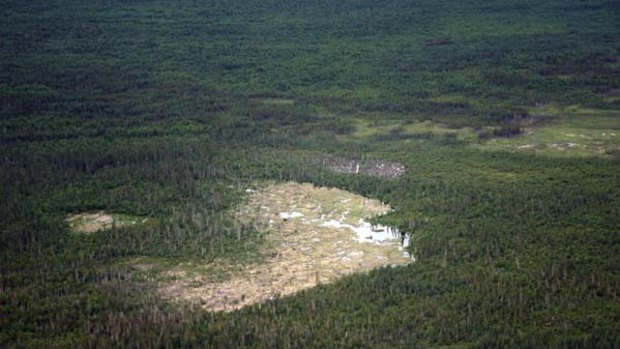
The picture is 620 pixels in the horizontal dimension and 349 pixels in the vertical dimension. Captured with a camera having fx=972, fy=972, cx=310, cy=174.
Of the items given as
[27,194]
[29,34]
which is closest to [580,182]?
[27,194]

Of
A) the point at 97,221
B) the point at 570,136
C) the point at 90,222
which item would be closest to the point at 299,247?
the point at 97,221

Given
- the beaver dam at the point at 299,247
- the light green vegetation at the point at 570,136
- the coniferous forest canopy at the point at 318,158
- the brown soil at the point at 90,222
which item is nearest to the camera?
the coniferous forest canopy at the point at 318,158

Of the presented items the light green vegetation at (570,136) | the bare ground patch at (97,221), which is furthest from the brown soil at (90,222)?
the light green vegetation at (570,136)

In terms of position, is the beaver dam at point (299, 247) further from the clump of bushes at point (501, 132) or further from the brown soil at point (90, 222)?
the clump of bushes at point (501, 132)

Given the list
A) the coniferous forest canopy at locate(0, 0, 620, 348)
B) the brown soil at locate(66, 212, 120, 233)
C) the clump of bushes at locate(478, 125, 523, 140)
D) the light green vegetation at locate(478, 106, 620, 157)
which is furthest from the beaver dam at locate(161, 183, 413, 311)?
the clump of bushes at locate(478, 125, 523, 140)

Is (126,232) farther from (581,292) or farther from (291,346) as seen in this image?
(581,292)

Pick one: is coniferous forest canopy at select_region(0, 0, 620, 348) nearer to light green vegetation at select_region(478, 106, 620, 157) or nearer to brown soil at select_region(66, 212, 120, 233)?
light green vegetation at select_region(478, 106, 620, 157)
